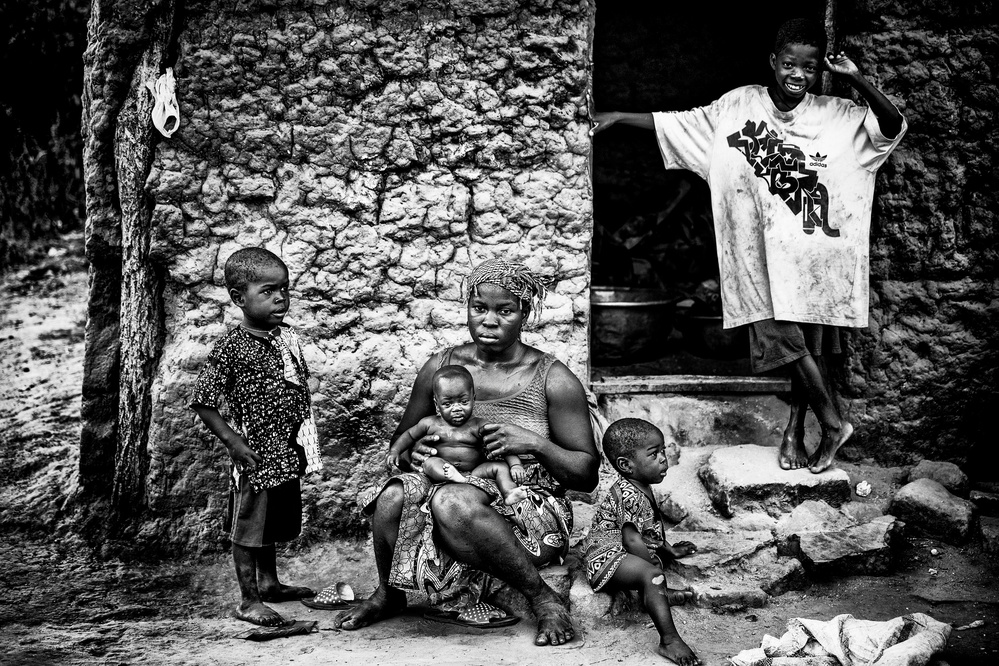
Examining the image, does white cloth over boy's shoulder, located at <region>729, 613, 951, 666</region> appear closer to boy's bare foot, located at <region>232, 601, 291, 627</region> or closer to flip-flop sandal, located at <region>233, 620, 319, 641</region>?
flip-flop sandal, located at <region>233, 620, 319, 641</region>

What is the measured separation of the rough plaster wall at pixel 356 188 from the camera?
3973 mm

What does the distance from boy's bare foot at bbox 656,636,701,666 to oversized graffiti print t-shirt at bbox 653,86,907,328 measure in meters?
1.59

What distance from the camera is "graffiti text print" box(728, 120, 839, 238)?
13.5 ft

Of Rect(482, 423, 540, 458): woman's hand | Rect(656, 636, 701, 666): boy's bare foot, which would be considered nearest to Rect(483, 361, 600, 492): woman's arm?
Rect(482, 423, 540, 458): woman's hand

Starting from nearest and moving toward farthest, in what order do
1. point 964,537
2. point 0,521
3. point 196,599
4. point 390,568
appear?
point 390,568 < point 196,599 < point 964,537 < point 0,521

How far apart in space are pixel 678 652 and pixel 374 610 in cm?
105

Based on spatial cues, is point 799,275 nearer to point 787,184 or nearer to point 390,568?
point 787,184

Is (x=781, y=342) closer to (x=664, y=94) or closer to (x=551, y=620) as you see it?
(x=551, y=620)

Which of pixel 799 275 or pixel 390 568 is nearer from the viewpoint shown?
pixel 390 568

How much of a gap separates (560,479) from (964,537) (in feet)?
5.82

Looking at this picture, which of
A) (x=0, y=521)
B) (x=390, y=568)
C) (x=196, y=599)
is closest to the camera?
(x=390, y=568)

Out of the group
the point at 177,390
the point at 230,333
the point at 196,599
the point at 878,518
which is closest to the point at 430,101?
the point at 230,333

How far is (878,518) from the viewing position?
3938 mm

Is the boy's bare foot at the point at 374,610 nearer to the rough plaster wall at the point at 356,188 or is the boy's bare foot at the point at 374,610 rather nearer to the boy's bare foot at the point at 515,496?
the boy's bare foot at the point at 515,496
